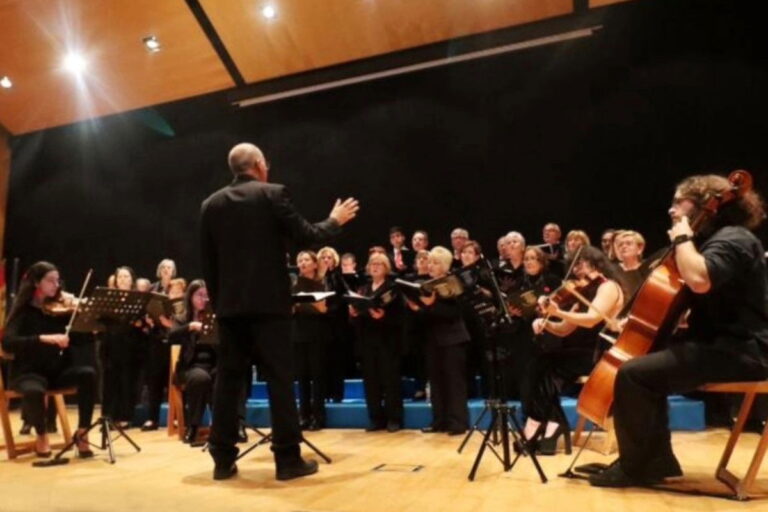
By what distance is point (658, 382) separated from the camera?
2816mm

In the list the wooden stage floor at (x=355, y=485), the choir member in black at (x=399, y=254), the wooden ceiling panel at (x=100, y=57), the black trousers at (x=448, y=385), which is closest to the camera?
the wooden stage floor at (x=355, y=485)

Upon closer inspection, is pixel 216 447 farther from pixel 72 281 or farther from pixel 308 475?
pixel 72 281

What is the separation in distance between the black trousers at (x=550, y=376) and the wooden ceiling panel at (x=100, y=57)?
580cm

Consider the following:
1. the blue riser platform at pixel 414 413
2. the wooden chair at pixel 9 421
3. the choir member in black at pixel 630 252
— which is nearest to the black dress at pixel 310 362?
the blue riser platform at pixel 414 413

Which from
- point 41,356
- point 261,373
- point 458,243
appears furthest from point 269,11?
point 261,373

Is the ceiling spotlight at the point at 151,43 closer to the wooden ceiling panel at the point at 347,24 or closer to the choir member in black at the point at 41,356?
the wooden ceiling panel at the point at 347,24

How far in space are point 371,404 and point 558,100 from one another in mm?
4218

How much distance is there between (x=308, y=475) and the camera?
334cm

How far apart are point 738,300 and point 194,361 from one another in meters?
3.95

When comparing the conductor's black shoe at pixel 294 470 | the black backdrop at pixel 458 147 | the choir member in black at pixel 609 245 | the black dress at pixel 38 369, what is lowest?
the conductor's black shoe at pixel 294 470

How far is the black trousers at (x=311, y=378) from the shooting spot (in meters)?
5.49

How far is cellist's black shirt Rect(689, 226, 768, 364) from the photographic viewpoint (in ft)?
8.96

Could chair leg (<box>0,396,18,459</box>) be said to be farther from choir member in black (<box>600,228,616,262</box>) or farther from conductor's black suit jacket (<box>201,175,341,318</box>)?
choir member in black (<box>600,228,616,262</box>)

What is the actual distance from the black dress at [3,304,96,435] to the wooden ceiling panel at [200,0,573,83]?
4377 millimetres
